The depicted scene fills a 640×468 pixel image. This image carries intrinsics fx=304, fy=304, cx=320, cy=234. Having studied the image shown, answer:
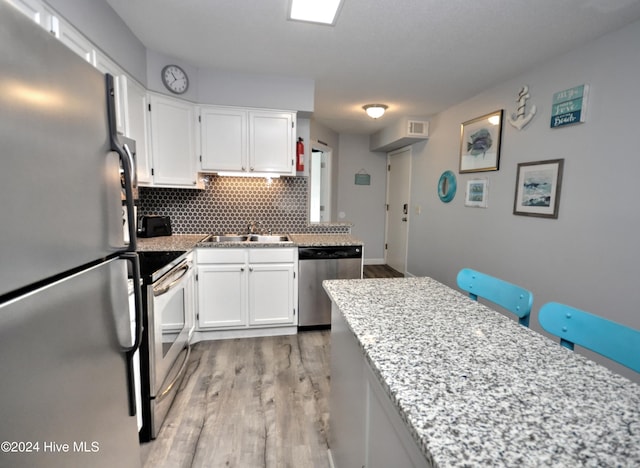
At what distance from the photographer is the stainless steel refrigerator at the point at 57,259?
0.54 metres

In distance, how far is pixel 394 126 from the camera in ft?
15.5

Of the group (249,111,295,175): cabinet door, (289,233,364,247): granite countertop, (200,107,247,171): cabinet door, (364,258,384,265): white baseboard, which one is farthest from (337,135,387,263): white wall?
(200,107,247,171): cabinet door

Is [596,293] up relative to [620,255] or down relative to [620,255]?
down

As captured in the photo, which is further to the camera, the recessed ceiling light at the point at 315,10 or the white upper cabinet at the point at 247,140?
the white upper cabinet at the point at 247,140

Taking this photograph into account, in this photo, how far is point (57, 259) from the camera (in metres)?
0.67

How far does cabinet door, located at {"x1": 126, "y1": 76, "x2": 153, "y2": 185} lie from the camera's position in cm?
227

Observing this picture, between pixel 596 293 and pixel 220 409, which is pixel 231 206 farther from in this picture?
pixel 596 293

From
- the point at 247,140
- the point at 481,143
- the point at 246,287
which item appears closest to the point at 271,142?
the point at 247,140

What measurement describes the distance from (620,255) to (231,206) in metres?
A: 3.29

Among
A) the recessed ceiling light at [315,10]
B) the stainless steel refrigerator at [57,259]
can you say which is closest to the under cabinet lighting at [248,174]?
the recessed ceiling light at [315,10]

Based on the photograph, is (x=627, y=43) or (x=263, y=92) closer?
(x=627, y=43)

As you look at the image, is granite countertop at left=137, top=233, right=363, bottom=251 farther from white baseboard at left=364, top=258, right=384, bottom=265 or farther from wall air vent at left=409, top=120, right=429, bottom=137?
white baseboard at left=364, top=258, right=384, bottom=265

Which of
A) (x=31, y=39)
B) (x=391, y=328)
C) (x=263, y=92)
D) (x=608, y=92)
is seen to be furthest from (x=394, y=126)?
(x=31, y=39)

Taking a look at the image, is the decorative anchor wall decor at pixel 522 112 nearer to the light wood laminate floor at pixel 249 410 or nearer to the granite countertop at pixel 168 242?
the light wood laminate floor at pixel 249 410
